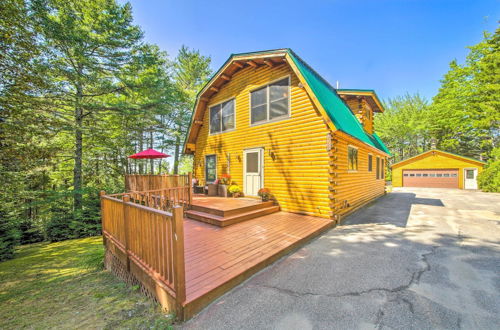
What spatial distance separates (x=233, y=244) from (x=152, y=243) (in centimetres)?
170

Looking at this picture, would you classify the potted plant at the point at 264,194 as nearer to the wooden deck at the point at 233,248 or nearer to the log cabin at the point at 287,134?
the log cabin at the point at 287,134

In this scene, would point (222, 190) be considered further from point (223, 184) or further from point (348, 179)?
point (348, 179)

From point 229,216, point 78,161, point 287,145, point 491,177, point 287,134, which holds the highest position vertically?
point 287,134

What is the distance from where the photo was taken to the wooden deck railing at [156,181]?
7.10 metres

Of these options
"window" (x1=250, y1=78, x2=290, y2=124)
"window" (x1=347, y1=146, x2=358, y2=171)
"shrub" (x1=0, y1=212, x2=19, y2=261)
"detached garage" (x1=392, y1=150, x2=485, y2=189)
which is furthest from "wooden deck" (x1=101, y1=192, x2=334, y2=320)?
"detached garage" (x1=392, y1=150, x2=485, y2=189)

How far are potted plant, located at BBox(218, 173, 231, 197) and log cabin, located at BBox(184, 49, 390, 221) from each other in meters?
Result: 0.27

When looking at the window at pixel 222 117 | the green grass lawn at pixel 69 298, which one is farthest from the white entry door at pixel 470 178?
the green grass lawn at pixel 69 298

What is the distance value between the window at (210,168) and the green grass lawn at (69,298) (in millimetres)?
5482

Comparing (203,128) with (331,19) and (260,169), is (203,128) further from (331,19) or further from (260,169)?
(331,19)

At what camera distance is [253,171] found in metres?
7.90

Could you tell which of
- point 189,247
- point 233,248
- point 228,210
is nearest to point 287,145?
point 228,210

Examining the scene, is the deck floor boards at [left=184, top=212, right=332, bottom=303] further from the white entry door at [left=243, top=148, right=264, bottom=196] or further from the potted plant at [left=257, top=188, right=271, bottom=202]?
the white entry door at [left=243, top=148, right=264, bottom=196]

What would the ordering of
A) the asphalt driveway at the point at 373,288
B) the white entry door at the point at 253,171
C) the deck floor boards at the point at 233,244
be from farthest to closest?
1. the white entry door at the point at 253,171
2. the deck floor boards at the point at 233,244
3. the asphalt driveway at the point at 373,288

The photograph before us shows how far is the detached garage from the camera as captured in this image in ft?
56.9
